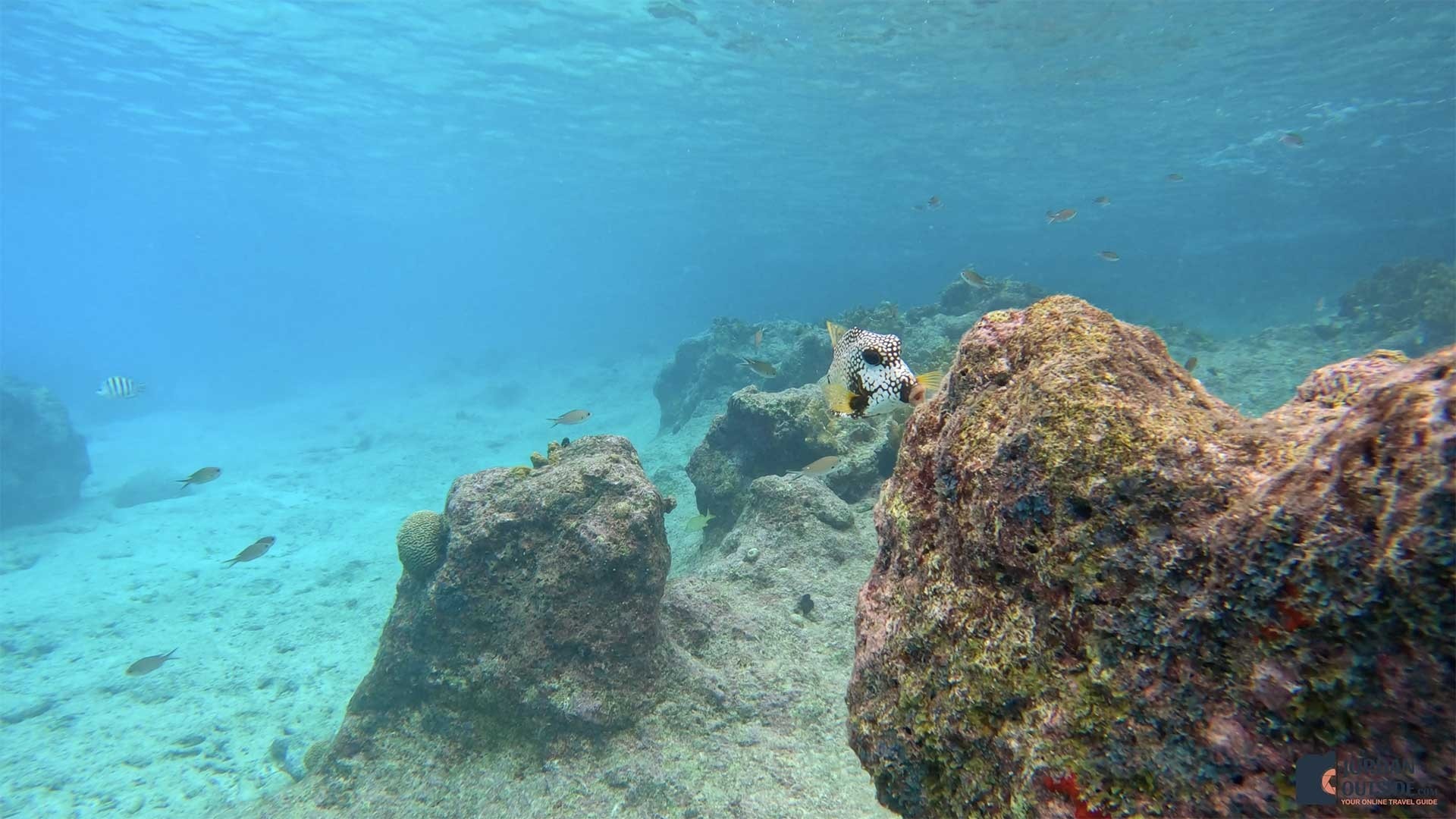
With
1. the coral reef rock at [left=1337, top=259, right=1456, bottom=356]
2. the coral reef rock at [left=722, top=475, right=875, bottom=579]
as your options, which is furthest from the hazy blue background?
the coral reef rock at [left=722, top=475, right=875, bottom=579]

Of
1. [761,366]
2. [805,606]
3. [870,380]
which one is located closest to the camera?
[870,380]

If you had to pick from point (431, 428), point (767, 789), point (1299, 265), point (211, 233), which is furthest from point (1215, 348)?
point (211, 233)

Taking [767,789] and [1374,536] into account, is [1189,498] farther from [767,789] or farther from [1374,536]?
[767,789]

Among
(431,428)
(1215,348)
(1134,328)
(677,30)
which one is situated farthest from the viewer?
(431,428)

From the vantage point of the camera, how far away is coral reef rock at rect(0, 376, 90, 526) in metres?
18.9

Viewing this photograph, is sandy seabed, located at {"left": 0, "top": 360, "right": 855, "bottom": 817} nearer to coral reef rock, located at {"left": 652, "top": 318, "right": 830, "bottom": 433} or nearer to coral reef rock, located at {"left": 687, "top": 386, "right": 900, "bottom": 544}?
coral reef rock, located at {"left": 687, "top": 386, "right": 900, "bottom": 544}

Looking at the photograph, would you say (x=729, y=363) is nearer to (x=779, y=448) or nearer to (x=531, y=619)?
(x=779, y=448)

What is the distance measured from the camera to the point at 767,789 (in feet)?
14.1

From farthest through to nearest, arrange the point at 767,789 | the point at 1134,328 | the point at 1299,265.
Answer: the point at 1299,265, the point at 767,789, the point at 1134,328

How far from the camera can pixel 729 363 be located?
791 inches

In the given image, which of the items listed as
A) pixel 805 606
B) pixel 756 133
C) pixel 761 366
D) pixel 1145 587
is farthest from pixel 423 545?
pixel 756 133

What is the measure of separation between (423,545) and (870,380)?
205 inches

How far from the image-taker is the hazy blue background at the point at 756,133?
898 inches

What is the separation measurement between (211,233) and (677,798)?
115 m
